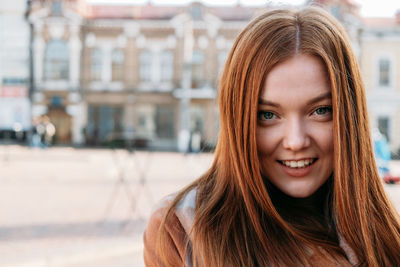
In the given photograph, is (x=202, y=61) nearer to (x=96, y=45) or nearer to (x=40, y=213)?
(x=96, y=45)

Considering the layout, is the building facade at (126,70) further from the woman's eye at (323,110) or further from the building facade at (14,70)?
the woman's eye at (323,110)

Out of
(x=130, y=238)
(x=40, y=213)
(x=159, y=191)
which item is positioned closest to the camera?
(x=130, y=238)

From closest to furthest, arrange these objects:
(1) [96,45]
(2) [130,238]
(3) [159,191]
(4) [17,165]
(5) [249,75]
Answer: (5) [249,75] → (2) [130,238] → (3) [159,191] → (4) [17,165] → (1) [96,45]

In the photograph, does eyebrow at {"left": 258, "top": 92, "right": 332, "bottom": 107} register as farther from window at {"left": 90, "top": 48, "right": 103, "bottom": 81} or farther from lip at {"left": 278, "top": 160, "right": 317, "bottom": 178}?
window at {"left": 90, "top": 48, "right": 103, "bottom": 81}

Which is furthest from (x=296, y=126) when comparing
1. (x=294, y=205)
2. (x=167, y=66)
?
(x=167, y=66)

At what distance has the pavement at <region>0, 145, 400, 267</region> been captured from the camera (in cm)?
468

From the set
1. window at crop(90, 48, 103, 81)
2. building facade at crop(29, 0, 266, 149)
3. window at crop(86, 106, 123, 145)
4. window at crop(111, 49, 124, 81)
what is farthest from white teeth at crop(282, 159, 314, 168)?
window at crop(90, 48, 103, 81)

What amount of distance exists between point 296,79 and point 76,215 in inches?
244

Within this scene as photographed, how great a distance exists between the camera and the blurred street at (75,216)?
4.69m

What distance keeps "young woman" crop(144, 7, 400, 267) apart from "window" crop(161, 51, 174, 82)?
26620 mm

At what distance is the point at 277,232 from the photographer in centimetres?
122

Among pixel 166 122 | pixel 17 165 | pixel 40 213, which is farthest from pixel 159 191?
pixel 166 122

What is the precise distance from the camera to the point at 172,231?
3.94 ft

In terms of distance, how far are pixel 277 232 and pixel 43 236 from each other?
4878mm
